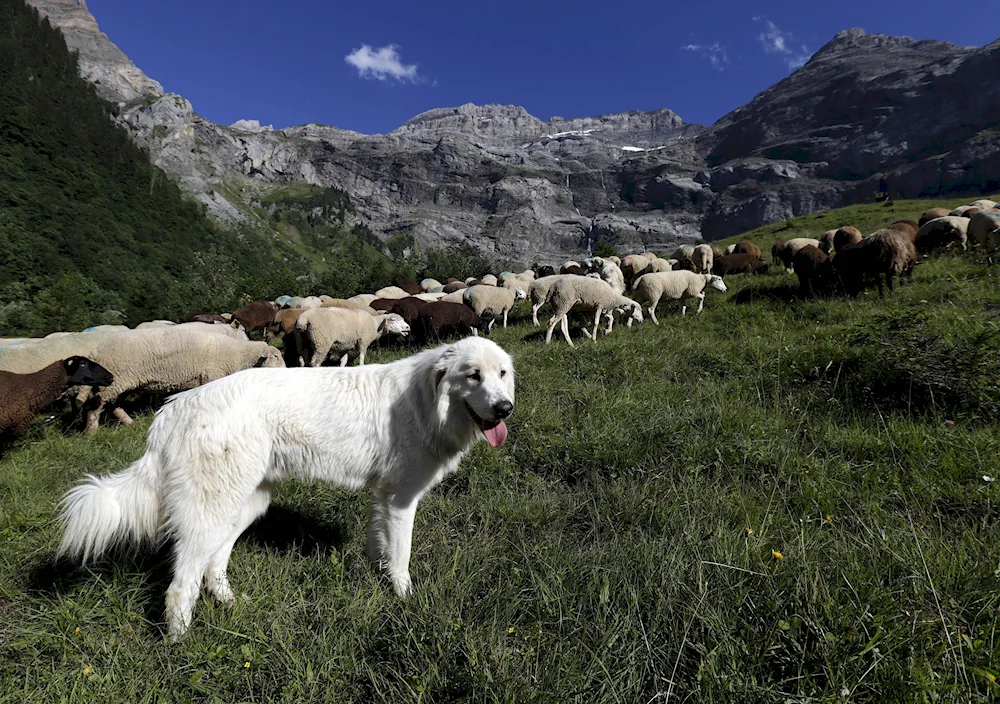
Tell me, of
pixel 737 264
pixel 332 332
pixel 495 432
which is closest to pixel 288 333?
pixel 332 332

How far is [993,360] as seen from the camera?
405cm

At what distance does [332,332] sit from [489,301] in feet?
20.8

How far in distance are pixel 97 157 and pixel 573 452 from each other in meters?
120

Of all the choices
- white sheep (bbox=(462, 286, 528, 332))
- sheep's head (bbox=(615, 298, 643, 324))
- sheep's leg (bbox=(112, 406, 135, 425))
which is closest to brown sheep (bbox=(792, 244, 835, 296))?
sheep's head (bbox=(615, 298, 643, 324))

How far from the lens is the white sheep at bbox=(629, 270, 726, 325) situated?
11.5 meters

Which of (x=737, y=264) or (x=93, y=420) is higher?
(x=737, y=264)

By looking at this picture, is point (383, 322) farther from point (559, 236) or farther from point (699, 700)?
point (559, 236)

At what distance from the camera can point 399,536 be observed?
9.45ft

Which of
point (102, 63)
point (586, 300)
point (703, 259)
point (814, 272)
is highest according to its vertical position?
point (102, 63)

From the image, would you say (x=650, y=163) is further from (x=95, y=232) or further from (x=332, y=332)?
(x=332, y=332)

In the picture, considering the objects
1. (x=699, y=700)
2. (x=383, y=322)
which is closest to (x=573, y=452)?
(x=699, y=700)

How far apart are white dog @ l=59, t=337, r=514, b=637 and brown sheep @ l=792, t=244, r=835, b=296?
966cm

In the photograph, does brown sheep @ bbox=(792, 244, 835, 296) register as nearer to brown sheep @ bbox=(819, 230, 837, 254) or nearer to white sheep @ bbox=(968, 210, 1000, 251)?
white sheep @ bbox=(968, 210, 1000, 251)

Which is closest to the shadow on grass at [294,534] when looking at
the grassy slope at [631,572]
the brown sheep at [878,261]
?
the grassy slope at [631,572]
